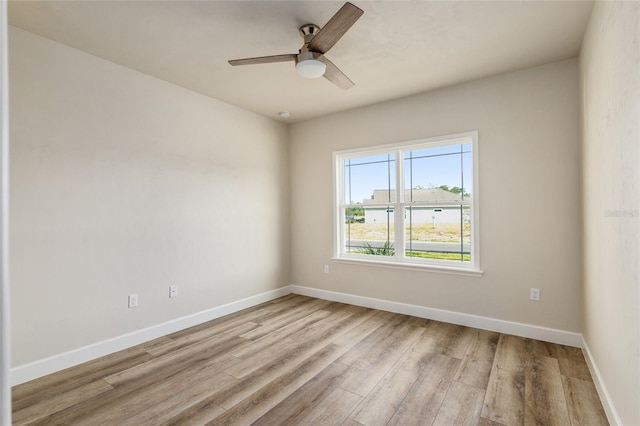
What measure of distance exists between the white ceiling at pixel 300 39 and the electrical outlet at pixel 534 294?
223 cm

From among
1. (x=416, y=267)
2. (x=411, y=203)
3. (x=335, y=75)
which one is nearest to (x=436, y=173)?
(x=411, y=203)

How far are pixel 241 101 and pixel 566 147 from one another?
3573 mm

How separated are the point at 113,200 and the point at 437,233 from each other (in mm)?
3521

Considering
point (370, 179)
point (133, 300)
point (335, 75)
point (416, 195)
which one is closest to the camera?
point (335, 75)

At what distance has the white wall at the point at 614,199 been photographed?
1.45 m

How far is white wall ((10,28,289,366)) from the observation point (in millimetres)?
2420

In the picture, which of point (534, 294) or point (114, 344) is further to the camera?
point (534, 294)

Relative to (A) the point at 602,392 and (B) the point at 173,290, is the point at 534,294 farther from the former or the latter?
(B) the point at 173,290

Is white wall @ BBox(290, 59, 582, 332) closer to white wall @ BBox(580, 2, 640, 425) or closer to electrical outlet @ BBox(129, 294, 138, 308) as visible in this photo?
white wall @ BBox(580, 2, 640, 425)

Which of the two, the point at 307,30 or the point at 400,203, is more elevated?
the point at 307,30

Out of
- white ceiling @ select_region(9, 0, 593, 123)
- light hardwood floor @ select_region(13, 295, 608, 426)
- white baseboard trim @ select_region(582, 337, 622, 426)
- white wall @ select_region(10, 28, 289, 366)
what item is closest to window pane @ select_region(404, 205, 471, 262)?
light hardwood floor @ select_region(13, 295, 608, 426)

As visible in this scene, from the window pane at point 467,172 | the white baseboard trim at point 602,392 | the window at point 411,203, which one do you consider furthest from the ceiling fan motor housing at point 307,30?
the white baseboard trim at point 602,392

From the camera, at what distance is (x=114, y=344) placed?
2869mm

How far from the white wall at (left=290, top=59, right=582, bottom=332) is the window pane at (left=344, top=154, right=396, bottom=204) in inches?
11.7
